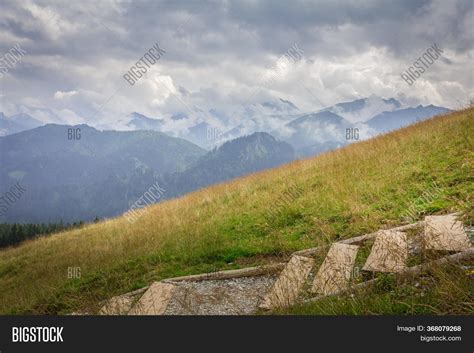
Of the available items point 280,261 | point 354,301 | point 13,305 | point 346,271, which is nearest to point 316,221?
point 280,261

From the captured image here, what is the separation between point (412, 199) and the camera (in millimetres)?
7840

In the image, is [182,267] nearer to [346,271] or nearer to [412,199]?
[346,271]

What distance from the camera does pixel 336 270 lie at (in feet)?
15.6

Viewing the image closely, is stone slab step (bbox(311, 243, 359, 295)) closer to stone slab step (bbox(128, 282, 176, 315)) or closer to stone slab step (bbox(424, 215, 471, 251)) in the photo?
stone slab step (bbox(424, 215, 471, 251))

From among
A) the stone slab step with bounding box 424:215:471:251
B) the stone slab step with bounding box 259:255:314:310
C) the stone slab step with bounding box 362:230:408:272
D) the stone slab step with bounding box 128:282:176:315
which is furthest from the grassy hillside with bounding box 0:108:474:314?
the stone slab step with bounding box 362:230:408:272

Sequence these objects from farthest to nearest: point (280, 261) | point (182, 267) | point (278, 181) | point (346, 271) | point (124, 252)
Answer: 1. point (278, 181)
2. point (124, 252)
3. point (182, 267)
4. point (280, 261)
5. point (346, 271)

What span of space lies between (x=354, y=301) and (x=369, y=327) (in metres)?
0.49

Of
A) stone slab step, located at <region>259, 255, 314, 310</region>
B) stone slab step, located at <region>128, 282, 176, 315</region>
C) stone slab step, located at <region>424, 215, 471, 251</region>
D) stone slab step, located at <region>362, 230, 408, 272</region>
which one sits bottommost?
→ stone slab step, located at <region>128, 282, 176, 315</region>

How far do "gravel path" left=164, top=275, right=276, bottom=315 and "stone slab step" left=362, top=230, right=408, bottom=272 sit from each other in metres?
1.89

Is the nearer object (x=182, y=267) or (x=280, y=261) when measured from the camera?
(x=280, y=261)

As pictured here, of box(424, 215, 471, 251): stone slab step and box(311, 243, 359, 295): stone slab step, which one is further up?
box(424, 215, 471, 251): stone slab step

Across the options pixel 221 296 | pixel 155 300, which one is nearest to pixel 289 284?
pixel 221 296

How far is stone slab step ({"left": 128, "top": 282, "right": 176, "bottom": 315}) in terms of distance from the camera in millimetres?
5480

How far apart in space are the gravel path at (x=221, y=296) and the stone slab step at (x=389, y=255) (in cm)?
189
